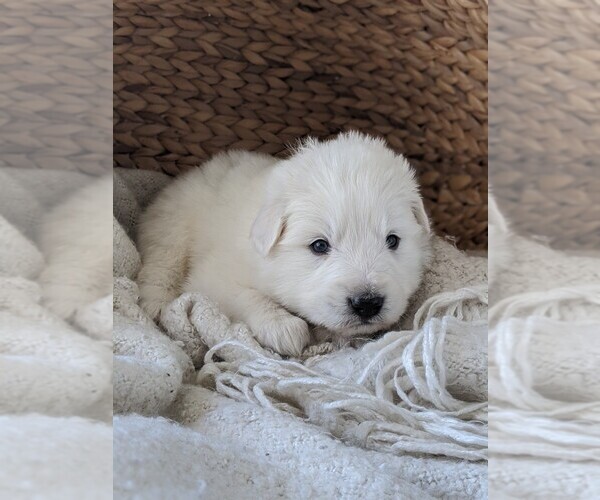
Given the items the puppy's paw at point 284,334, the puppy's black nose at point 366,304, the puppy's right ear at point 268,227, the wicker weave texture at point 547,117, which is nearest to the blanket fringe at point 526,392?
the wicker weave texture at point 547,117

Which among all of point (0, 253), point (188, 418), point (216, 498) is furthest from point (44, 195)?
point (188, 418)

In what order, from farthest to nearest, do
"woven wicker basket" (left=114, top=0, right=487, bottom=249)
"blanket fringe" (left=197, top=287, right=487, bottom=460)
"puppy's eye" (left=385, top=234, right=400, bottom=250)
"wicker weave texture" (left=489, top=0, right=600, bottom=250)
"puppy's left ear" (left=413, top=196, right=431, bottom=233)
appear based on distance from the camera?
"woven wicker basket" (left=114, top=0, right=487, bottom=249), "puppy's left ear" (left=413, top=196, right=431, bottom=233), "puppy's eye" (left=385, top=234, right=400, bottom=250), "blanket fringe" (left=197, top=287, right=487, bottom=460), "wicker weave texture" (left=489, top=0, right=600, bottom=250)

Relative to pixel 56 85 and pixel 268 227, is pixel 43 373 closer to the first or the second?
pixel 56 85

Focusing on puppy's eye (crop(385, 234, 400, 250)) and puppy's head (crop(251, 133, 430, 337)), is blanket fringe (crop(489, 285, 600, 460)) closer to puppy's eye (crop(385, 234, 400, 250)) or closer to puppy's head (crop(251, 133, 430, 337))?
puppy's head (crop(251, 133, 430, 337))

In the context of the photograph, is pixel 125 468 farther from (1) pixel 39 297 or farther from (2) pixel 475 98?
(2) pixel 475 98

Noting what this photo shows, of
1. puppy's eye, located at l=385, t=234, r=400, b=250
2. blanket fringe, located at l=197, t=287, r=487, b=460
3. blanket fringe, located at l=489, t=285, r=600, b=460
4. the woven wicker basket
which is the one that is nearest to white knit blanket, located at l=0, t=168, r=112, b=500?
blanket fringe, located at l=489, t=285, r=600, b=460

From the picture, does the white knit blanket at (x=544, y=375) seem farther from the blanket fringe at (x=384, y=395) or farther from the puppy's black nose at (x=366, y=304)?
the puppy's black nose at (x=366, y=304)

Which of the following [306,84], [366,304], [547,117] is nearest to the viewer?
[547,117]

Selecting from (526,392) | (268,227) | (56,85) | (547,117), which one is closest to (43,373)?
(56,85)
